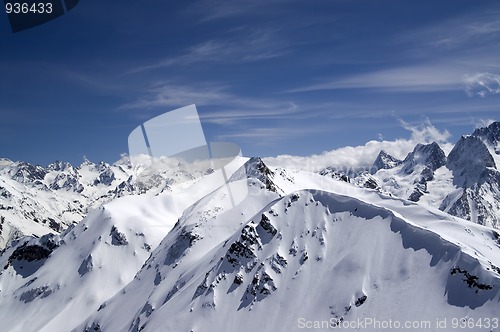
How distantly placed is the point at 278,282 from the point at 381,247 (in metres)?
29.7

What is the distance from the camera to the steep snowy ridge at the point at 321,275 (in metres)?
93.2

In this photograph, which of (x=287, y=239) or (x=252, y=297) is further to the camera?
(x=287, y=239)

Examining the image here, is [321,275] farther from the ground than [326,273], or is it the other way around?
[326,273]

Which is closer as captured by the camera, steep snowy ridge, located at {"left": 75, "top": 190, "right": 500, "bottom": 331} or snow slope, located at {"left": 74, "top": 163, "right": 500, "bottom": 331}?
steep snowy ridge, located at {"left": 75, "top": 190, "right": 500, "bottom": 331}

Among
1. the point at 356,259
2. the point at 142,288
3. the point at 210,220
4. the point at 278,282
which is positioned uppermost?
the point at 356,259

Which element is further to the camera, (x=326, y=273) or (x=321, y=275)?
(x=321, y=275)

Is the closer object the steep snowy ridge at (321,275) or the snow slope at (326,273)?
the steep snowy ridge at (321,275)

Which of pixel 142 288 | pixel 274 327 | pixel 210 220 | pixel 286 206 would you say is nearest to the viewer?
pixel 274 327

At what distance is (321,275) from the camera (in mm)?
115250

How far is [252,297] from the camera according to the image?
392 feet

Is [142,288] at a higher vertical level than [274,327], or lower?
lower

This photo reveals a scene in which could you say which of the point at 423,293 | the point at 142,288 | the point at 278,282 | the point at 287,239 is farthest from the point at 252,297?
the point at 142,288

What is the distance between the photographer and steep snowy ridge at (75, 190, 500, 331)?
3671 inches

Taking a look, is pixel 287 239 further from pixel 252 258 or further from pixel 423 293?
pixel 423 293
